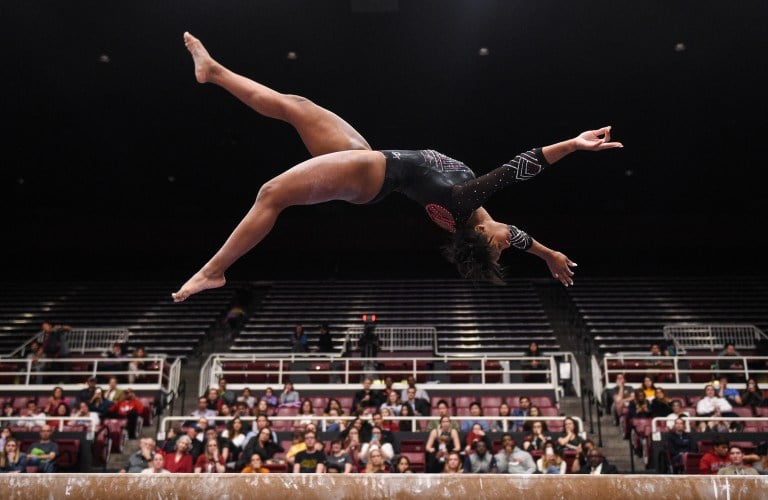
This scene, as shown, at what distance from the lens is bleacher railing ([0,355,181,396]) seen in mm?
11555

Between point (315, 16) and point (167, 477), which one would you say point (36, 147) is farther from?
point (167, 477)

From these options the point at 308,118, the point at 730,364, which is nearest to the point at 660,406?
the point at 730,364

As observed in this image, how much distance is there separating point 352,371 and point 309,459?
369cm

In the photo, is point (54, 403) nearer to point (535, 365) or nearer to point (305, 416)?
point (305, 416)

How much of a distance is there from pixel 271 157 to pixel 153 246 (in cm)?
497

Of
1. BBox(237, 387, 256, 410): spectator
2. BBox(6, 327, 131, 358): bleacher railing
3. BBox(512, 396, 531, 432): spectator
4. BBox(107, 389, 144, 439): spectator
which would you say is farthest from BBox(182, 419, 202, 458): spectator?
BBox(6, 327, 131, 358): bleacher railing

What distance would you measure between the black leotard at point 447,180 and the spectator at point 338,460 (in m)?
4.78

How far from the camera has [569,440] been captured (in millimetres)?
8641

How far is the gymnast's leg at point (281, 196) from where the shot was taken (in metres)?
3.66

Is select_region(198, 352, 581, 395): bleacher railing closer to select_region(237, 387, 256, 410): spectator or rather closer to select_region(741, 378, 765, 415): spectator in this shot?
select_region(237, 387, 256, 410): spectator

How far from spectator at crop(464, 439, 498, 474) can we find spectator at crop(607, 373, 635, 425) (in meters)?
2.77

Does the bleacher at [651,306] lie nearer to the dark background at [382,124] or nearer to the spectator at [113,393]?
the dark background at [382,124]

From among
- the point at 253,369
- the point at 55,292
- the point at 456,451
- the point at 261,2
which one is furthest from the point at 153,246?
the point at 456,451

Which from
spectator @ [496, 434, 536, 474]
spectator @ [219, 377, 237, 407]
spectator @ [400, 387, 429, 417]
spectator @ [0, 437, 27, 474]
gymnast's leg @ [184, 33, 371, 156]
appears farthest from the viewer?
spectator @ [219, 377, 237, 407]
